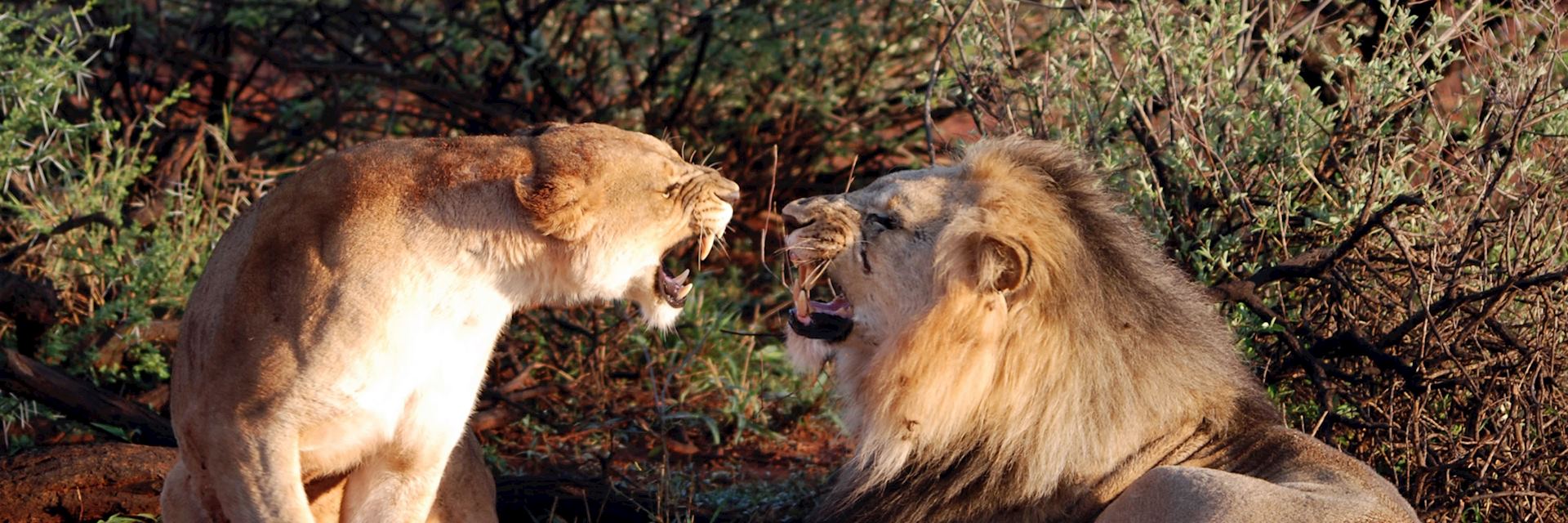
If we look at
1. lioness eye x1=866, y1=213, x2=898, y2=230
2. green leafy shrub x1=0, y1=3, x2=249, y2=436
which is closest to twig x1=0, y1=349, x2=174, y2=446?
green leafy shrub x1=0, y1=3, x2=249, y2=436

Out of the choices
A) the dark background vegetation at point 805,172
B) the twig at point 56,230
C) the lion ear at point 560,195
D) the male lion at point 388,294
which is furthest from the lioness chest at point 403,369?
the twig at point 56,230

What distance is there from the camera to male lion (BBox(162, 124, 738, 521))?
9.56 feet

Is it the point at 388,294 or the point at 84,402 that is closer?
the point at 388,294

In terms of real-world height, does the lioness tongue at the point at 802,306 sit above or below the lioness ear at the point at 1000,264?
below

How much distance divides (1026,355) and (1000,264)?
20 centimetres

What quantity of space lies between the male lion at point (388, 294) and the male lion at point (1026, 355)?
0.40 m

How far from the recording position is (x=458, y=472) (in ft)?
11.4

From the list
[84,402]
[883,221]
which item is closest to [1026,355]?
[883,221]

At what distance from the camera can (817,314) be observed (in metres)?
3.42

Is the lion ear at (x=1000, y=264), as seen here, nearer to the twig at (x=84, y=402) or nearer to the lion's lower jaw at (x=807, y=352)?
the lion's lower jaw at (x=807, y=352)

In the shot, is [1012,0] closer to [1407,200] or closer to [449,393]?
[1407,200]

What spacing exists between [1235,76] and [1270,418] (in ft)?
5.22

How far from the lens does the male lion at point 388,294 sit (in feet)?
9.56

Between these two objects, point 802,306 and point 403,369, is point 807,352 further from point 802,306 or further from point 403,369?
point 403,369
